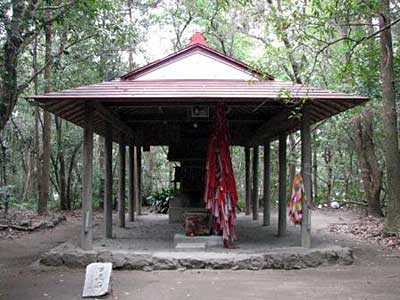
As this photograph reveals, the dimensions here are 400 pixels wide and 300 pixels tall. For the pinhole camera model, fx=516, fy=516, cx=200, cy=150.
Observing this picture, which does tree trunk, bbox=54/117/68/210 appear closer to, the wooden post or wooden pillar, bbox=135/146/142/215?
wooden pillar, bbox=135/146/142/215

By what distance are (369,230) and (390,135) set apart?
8.93 ft

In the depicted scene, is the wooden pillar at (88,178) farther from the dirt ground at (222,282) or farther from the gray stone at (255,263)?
the gray stone at (255,263)

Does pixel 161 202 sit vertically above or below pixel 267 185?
below

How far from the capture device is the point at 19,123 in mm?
21859

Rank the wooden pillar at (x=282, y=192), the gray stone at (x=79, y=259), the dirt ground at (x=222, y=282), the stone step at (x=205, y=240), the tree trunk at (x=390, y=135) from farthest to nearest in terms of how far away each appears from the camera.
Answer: the wooden pillar at (x=282, y=192) → the tree trunk at (x=390, y=135) → the stone step at (x=205, y=240) → the gray stone at (x=79, y=259) → the dirt ground at (x=222, y=282)

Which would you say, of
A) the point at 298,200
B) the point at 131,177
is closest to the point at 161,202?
the point at 131,177

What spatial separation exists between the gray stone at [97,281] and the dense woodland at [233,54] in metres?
2.53

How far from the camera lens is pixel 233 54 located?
70.7ft

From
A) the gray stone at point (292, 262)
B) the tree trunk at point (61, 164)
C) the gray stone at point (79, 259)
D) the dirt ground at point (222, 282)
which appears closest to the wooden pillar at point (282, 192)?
the dirt ground at point (222, 282)

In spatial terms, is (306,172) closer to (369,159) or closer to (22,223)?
(369,159)

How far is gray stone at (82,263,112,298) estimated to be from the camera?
6.45 meters

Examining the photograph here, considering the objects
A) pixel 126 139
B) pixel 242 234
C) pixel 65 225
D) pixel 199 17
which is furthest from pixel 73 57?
pixel 242 234

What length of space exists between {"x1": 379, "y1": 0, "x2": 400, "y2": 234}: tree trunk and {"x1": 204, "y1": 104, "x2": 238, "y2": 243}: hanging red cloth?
12.9 ft

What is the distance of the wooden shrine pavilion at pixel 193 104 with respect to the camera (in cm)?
888
